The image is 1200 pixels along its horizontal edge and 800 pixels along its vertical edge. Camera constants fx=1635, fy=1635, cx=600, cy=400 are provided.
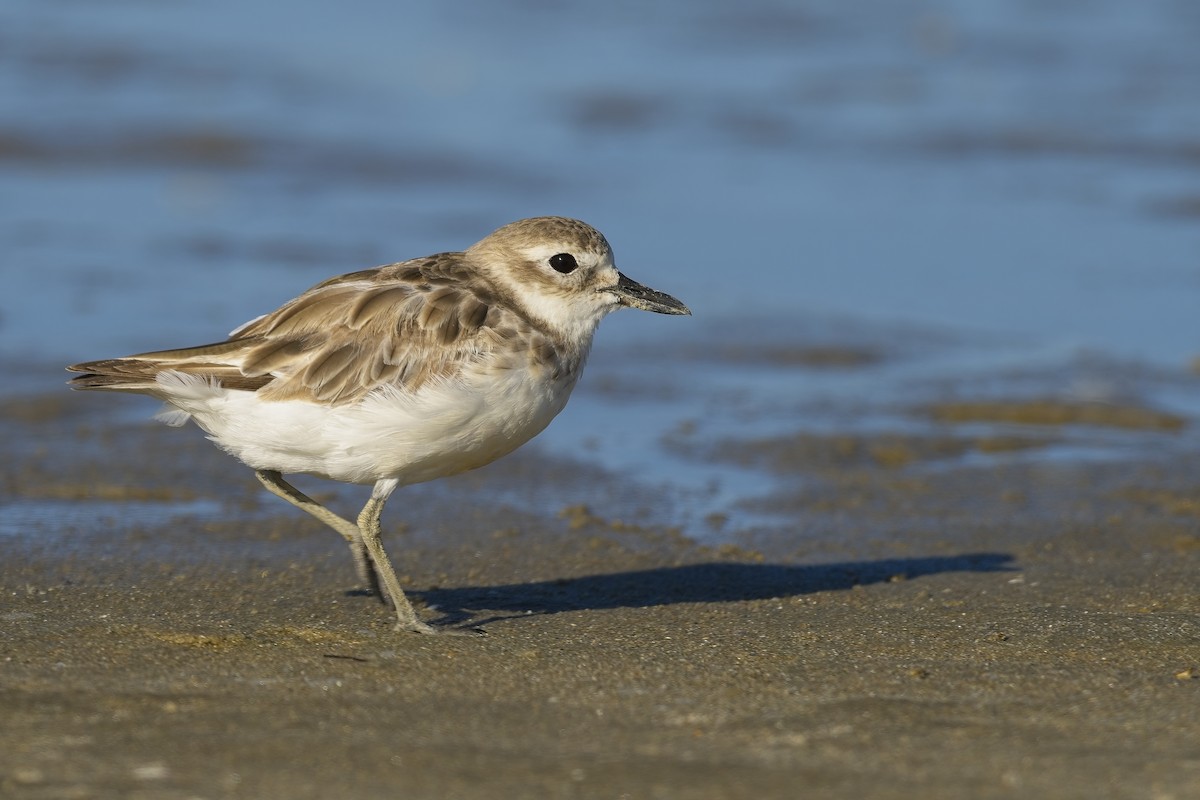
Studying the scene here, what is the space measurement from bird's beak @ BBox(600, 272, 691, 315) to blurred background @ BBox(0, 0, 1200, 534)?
1680 millimetres

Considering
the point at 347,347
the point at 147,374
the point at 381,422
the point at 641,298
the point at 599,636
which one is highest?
the point at 641,298

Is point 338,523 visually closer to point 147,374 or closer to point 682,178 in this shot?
point 147,374

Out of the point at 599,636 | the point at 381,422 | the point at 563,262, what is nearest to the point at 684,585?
the point at 599,636

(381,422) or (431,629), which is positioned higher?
(381,422)

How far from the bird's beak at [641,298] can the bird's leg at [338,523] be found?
1.46 meters

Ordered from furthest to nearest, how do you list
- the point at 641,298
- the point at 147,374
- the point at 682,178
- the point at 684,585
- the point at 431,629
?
1. the point at 682,178
2. the point at 684,585
3. the point at 641,298
4. the point at 147,374
5. the point at 431,629

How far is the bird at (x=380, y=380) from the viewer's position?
6156mm

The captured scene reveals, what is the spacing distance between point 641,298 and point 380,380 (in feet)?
4.14

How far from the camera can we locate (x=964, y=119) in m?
17.2

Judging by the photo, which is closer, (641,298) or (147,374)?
(147,374)

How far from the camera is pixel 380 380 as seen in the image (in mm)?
6219

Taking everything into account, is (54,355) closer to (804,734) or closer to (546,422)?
(546,422)

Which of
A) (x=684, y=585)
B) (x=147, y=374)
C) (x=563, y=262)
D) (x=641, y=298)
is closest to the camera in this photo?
(x=147, y=374)

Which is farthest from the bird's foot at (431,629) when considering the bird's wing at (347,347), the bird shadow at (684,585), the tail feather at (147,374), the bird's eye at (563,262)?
the bird's eye at (563,262)
